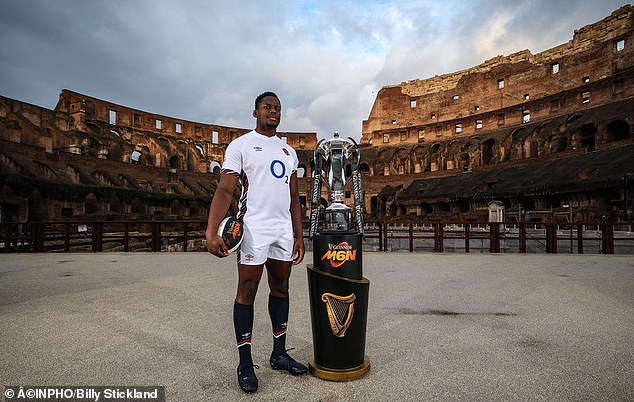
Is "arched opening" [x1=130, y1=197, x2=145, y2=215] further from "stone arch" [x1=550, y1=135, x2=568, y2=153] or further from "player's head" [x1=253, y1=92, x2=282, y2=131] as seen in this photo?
"stone arch" [x1=550, y1=135, x2=568, y2=153]

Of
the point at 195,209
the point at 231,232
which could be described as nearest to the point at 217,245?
the point at 231,232

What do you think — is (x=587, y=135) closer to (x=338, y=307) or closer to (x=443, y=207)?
(x=443, y=207)

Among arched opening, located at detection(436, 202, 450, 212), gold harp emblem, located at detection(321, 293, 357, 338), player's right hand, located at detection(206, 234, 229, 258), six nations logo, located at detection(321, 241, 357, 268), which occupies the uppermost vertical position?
arched opening, located at detection(436, 202, 450, 212)

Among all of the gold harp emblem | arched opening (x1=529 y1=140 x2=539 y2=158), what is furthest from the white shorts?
arched opening (x1=529 y1=140 x2=539 y2=158)

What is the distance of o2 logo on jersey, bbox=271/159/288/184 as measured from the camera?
2.39 m

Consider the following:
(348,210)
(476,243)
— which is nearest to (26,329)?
(348,210)

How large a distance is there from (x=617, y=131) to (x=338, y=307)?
3287cm

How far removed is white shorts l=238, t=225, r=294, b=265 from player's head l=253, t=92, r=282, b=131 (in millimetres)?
732

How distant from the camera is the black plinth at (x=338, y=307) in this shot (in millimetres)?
2383

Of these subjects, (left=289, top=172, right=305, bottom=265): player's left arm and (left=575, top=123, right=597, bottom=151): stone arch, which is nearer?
(left=289, top=172, right=305, bottom=265): player's left arm

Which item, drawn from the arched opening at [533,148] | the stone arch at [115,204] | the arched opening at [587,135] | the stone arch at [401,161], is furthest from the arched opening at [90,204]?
the arched opening at [587,135]

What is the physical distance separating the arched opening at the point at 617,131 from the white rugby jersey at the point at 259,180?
104 ft

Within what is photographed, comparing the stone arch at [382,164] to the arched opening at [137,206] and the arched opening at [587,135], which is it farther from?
the arched opening at [137,206]

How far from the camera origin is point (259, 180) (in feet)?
7.72
